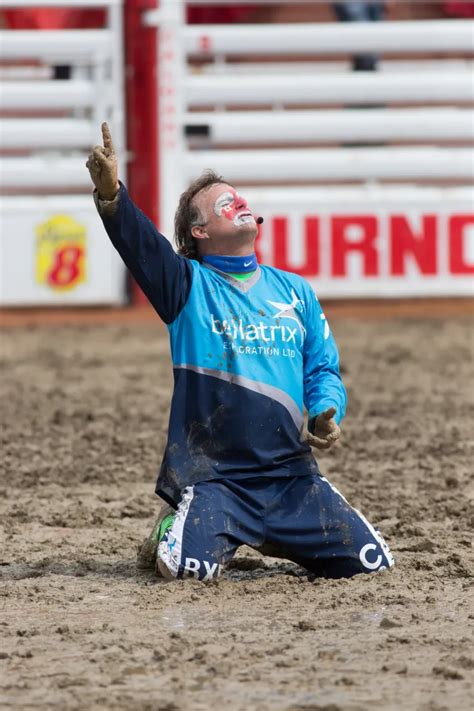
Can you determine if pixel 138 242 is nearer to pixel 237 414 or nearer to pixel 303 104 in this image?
pixel 237 414

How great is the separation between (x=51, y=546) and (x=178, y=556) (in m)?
0.64

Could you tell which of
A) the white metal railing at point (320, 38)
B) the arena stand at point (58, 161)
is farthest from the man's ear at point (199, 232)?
the white metal railing at point (320, 38)

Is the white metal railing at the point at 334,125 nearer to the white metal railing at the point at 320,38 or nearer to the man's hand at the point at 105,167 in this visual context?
the white metal railing at the point at 320,38

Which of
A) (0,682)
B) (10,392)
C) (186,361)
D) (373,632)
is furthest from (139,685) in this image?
(10,392)

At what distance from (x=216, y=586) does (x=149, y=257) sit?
90 cm

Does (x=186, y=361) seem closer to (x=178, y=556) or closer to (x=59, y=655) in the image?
(x=178, y=556)

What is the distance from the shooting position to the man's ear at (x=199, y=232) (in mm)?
4188

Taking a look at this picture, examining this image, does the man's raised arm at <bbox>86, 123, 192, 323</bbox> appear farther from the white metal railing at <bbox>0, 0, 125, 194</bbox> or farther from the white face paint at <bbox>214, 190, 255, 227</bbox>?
the white metal railing at <bbox>0, 0, 125, 194</bbox>

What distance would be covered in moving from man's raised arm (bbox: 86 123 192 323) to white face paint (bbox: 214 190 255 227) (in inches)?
6.8

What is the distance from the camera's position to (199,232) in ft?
13.8

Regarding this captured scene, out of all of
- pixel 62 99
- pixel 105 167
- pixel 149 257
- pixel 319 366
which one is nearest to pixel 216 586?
pixel 319 366

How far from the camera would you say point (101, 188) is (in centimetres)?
387

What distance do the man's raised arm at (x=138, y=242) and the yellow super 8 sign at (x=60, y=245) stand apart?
17.4 feet

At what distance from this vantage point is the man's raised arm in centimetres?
384
